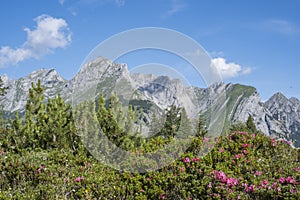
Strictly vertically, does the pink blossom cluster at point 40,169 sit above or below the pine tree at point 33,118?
below

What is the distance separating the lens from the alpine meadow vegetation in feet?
20.1

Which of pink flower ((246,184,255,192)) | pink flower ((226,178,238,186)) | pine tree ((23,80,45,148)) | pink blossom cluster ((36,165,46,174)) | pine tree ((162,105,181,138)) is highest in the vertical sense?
pine tree ((23,80,45,148))

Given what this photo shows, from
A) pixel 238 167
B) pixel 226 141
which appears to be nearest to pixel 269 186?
pixel 238 167

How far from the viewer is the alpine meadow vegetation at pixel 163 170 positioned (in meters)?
6.14

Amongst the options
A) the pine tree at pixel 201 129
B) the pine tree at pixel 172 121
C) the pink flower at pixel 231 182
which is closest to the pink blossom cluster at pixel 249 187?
the pink flower at pixel 231 182

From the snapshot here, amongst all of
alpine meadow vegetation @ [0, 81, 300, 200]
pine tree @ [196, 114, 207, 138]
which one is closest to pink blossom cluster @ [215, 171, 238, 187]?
alpine meadow vegetation @ [0, 81, 300, 200]

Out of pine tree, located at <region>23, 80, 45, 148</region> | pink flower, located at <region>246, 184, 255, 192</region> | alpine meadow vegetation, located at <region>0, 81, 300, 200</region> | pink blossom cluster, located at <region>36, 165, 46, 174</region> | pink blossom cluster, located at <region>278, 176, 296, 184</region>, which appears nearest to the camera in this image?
pink flower, located at <region>246, 184, 255, 192</region>

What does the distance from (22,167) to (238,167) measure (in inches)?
199

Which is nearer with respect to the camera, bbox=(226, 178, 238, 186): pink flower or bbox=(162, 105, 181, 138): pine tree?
bbox=(226, 178, 238, 186): pink flower

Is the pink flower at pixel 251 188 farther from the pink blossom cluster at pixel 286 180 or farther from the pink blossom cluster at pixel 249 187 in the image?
the pink blossom cluster at pixel 286 180

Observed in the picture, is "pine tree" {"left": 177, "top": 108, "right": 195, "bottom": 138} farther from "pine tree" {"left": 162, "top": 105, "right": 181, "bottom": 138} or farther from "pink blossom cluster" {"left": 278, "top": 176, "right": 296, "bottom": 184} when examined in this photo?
"pink blossom cluster" {"left": 278, "top": 176, "right": 296, "bottom": 184}

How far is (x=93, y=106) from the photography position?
977 cm

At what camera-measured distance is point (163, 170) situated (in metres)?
7.35

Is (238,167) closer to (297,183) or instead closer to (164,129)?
(297,183)
